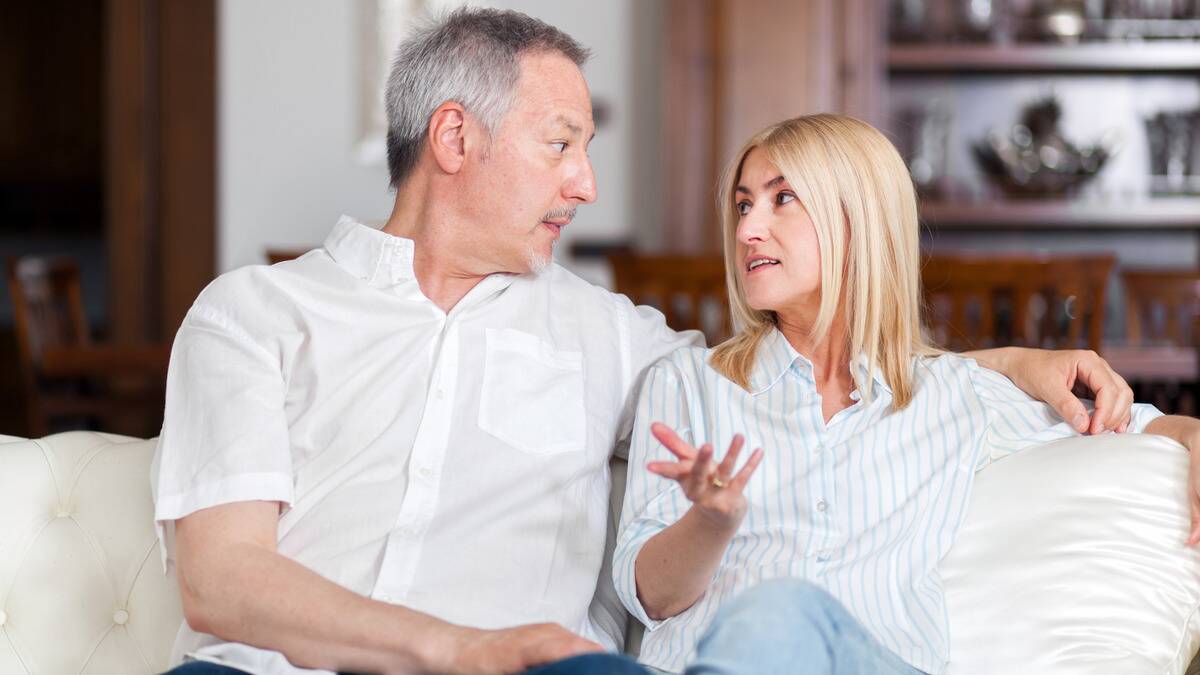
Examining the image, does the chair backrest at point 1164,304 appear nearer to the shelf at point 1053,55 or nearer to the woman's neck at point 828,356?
the shelf at point 1053,55

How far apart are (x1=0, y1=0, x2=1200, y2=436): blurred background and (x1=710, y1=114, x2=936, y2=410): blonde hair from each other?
2.06 metres

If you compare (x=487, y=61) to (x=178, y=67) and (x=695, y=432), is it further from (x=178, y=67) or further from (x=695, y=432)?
(x=178, y=67)

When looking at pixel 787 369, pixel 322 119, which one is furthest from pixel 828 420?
pixel 322 119

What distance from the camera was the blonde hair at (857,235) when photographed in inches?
63.5

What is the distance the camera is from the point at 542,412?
1601 mm

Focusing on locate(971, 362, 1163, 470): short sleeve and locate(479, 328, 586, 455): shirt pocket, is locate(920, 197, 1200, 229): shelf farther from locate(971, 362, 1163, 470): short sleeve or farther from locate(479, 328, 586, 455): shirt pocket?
locate(479, 328, 586, 455): shirt pocket

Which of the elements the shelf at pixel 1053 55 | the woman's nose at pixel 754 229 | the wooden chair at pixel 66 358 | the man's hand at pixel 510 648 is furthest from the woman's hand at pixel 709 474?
the shelf at pixel 1053 55

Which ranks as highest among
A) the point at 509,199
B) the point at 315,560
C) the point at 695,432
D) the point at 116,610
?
the point at 509,199

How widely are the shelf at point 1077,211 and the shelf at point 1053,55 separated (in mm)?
426

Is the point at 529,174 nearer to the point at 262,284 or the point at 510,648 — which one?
the point at 262,284

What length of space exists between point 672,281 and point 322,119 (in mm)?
2141

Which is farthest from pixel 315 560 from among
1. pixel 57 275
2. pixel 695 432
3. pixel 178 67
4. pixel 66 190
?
pixel 66 190

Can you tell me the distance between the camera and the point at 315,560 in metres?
1.50

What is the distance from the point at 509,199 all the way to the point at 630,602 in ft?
1.70
